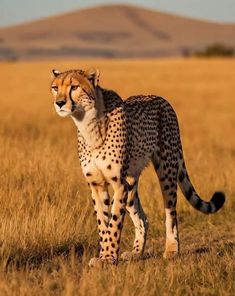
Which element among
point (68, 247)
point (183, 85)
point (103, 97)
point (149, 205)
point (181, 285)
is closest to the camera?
point (181, 285)

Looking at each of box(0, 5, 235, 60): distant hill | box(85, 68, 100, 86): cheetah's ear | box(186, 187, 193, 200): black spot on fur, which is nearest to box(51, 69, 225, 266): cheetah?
box(85, 68, 100, 86): cheetah's ear

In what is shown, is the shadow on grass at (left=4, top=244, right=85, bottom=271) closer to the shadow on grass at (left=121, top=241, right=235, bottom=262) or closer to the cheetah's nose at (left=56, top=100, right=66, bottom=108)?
the shadow on grass at (left=121, top=241, right=235, bottom=262)

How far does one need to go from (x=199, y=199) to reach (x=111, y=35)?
10734 cm

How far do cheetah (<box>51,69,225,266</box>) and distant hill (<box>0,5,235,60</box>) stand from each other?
83.6 metres

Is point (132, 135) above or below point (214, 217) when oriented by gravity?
above

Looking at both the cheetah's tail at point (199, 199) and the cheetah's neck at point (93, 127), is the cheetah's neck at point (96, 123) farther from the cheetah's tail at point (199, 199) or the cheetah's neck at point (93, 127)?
the cheetah's tail at point (199, 199)

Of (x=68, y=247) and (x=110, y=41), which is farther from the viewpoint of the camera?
(x=110, y=41)

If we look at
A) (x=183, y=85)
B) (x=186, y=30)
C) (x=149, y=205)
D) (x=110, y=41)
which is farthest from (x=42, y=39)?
(x=149, y=205)

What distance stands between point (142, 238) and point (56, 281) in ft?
4.44

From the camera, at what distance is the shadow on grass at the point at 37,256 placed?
4414 millimetres

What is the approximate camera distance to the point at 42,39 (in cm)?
10375

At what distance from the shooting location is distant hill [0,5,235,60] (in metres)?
94.6

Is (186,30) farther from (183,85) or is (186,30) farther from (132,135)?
(132,135)

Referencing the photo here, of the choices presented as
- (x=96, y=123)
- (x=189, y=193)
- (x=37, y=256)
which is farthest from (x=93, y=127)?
(x=189, y=193)
